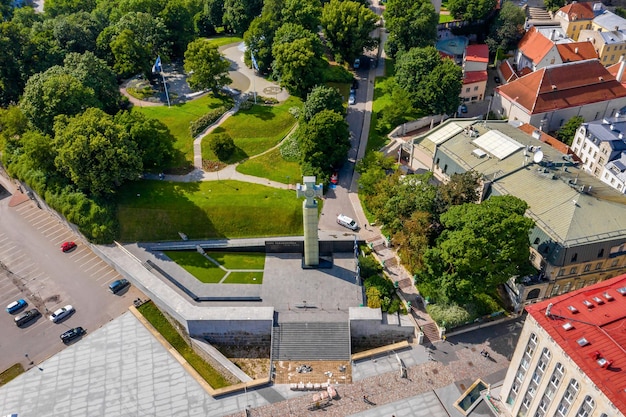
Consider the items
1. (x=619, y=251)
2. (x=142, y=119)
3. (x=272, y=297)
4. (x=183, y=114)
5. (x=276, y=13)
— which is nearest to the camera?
(x=619, y=251)

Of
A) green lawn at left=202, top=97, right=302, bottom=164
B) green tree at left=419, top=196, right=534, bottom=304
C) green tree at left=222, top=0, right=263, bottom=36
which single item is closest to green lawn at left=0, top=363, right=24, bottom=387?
green lawn at left=202, top=97, right=302, bottom=164

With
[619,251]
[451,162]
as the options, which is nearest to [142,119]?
[451,162]

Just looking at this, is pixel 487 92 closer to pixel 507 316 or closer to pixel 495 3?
pixel 495 3

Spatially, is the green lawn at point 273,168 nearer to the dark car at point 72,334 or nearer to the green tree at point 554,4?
the dark car at point 72,334

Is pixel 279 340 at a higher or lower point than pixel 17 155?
lower

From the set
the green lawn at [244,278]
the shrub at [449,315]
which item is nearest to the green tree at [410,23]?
the green lawn at [244,278]
